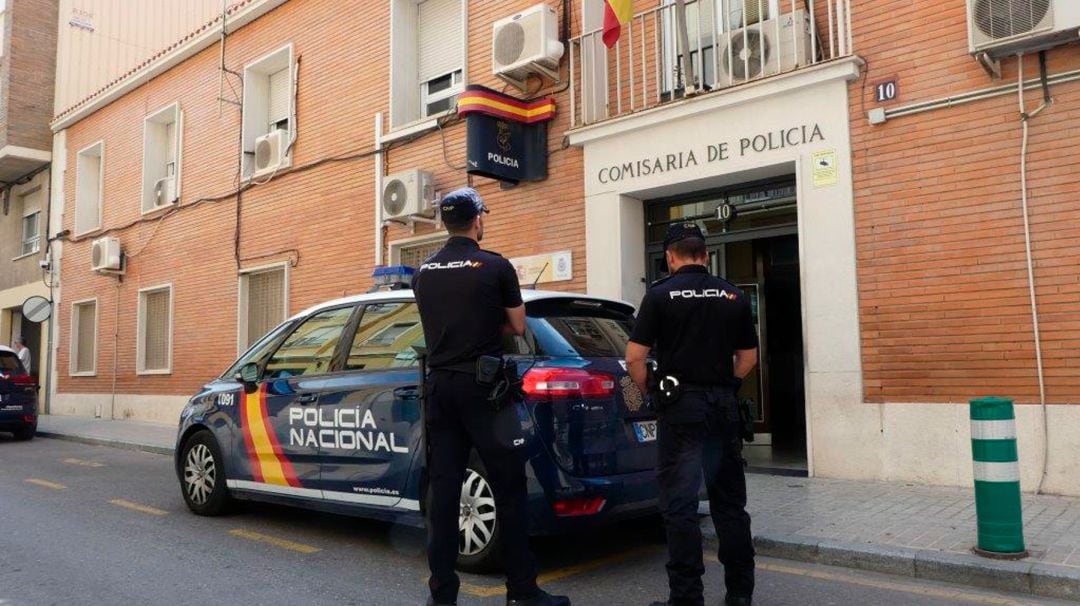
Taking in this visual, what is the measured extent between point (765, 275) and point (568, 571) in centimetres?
615

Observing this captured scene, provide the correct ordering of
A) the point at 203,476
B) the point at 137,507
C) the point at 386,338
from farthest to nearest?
the point at 137,507 → the point at 203,476 → the point at 386,338

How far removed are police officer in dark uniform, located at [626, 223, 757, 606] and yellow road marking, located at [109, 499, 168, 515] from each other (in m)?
4.87

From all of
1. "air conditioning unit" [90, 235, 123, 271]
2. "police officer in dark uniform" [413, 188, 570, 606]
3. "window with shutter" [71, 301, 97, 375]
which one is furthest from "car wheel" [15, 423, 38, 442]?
"police officer in dark uniform" [413, 188, 570, 606]

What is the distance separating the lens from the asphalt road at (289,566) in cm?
454

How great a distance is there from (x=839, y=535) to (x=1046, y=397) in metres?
2.42

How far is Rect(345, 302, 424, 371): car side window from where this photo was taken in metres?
5.30

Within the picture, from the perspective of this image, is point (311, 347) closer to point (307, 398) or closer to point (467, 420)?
point (307, 398)

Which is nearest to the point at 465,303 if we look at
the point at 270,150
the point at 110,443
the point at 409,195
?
the point at 409,195

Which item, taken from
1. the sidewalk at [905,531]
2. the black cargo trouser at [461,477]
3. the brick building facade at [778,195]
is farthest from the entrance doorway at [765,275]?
the black cargo trouser at [461,477]

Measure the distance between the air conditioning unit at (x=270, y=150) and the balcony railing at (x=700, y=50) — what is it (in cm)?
618

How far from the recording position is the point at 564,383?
4.65 metres

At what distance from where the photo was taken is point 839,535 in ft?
17.9

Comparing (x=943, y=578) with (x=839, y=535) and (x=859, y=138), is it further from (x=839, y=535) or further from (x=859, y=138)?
(x=859, y=138)

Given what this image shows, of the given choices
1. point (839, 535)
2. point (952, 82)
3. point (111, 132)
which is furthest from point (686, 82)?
point (111, 132)
